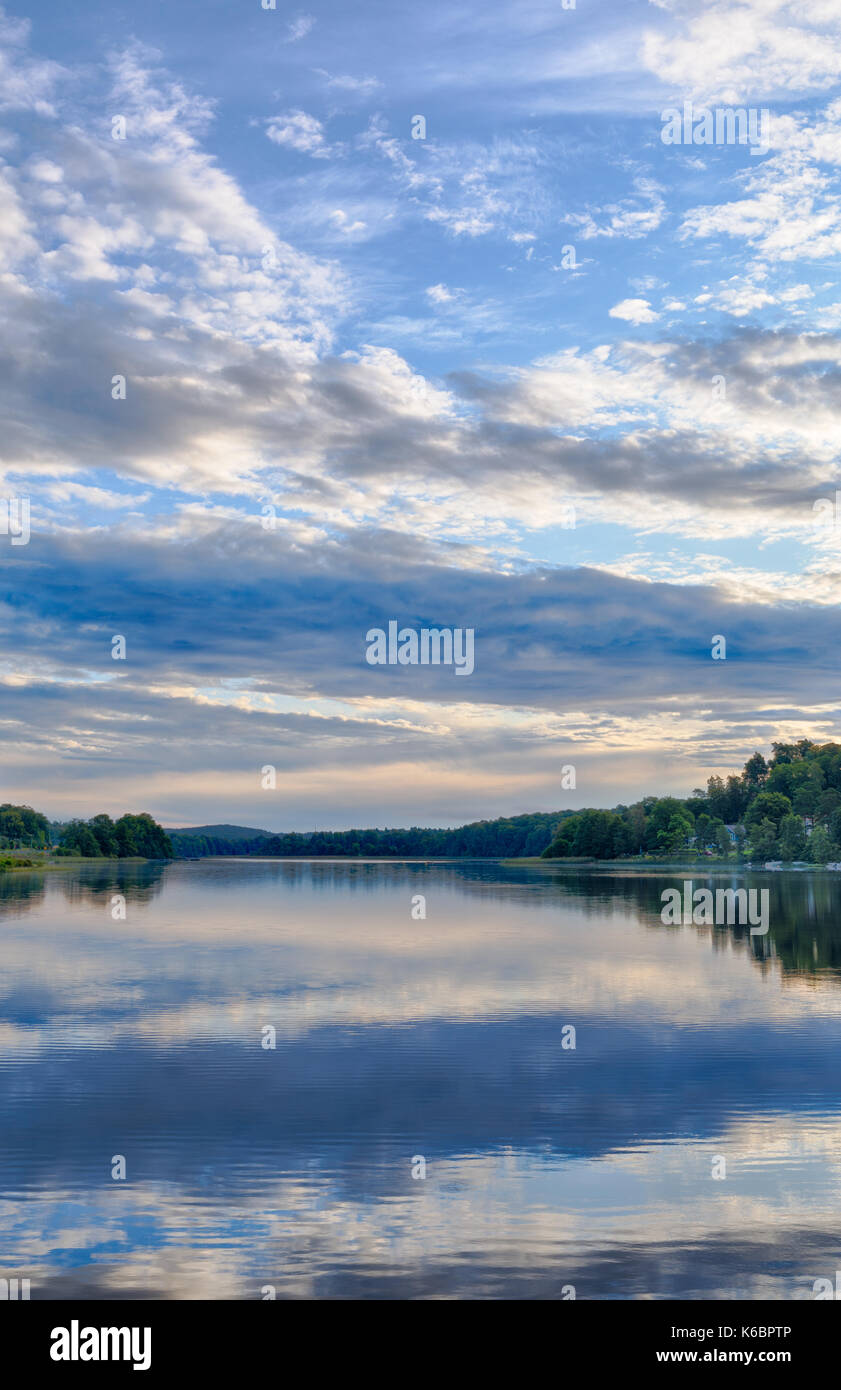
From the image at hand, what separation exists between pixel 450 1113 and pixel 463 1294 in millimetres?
7055

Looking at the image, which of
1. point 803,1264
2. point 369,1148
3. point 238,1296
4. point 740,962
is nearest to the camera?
point 238,1296

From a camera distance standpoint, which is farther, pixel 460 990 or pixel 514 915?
pixel 514 915

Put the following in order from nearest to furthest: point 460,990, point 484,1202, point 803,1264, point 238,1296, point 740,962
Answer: point 238,1296 → point 803,1264 → point 484,1202 → point 460,990 → point 740,962

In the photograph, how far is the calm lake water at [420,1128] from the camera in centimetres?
1146

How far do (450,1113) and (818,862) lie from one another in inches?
6524

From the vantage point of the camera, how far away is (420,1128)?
54.9 ft

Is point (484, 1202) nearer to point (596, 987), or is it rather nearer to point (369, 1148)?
point (369, 1148)

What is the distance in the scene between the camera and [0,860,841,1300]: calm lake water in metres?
11.5

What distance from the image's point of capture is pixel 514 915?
61.1 metres

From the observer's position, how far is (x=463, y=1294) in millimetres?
10648

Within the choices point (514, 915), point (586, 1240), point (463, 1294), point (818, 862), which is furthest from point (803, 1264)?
point (818, 862)
